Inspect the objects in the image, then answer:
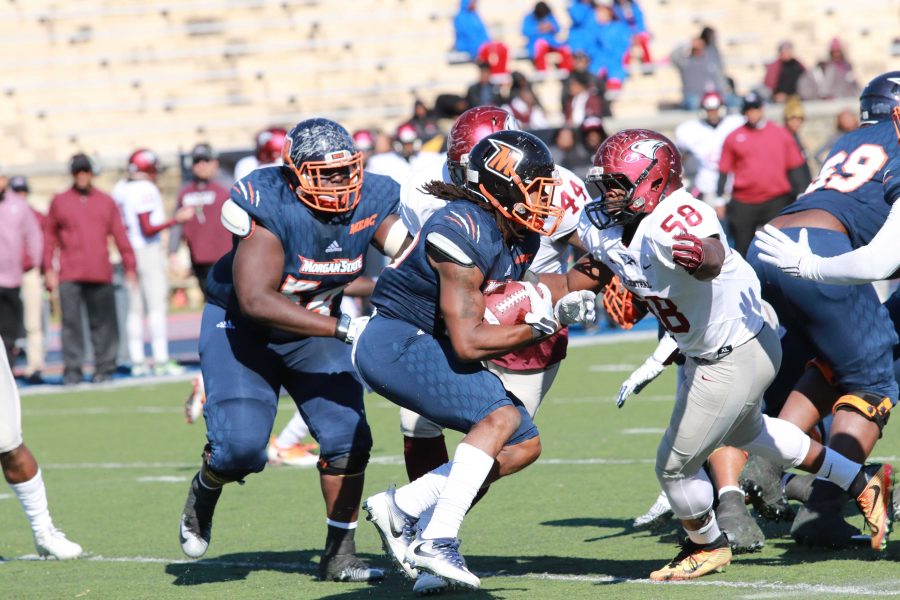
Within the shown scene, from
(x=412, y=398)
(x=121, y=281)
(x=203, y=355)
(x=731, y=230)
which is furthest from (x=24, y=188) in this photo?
(x=412, y=398)

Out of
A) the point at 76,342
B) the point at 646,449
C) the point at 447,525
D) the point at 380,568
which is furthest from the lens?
the point at 76,342

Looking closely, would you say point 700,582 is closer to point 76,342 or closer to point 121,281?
point 76,342

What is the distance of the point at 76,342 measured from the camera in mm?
13414

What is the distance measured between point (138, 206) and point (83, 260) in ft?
2.45

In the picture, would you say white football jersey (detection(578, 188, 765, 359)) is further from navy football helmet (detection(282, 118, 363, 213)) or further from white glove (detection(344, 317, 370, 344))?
navy football helmet (detection(282, 118, 363, 213))

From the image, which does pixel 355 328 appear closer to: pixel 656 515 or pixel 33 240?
pixel 656 515

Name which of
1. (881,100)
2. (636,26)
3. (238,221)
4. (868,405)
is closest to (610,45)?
(636,26)

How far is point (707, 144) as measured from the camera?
14492 millimetres

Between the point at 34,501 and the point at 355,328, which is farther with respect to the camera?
the point at 34,501

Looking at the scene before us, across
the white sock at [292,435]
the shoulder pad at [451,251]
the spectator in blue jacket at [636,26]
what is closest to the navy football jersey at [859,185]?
the shoulder pad at [451,251]

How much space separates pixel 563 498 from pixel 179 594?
228 cm

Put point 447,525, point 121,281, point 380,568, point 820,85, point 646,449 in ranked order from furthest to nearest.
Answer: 1. point 820,85
2. point 121,281
3. point 646,449
4. point 380,568
5. point 447,525

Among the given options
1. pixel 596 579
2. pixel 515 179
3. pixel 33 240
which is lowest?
pixel 33 240

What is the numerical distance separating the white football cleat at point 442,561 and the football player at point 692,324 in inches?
38.0
